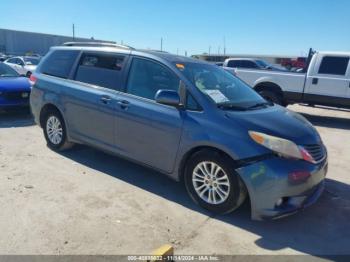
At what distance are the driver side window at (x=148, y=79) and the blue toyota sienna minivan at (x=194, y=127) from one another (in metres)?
0.01

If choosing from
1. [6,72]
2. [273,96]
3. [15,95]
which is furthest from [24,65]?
[273,96]

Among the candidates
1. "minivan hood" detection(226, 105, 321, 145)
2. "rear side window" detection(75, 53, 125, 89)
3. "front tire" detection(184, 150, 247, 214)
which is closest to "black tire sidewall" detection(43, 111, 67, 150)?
"rear side window" detection(75, 53, 125, 89)

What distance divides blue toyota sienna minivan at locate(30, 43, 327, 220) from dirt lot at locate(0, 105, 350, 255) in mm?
281

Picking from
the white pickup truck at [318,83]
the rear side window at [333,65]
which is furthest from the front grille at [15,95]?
the rear side window at [333,65]

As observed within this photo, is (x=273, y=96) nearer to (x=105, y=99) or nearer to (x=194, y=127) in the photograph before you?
(x=105, y=99)

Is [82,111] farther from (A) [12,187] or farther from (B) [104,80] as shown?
(A) [12,187]

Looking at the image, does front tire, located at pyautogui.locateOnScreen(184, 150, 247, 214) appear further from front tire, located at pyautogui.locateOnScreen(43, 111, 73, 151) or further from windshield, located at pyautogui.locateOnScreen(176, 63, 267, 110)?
front tire, located at pyautogui.locateOnScreen(43, 111, 73, 151)

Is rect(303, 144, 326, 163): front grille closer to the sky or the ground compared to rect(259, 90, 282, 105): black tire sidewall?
closer to the sky

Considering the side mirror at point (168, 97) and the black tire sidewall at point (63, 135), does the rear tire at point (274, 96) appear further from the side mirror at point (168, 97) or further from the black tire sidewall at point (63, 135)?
the side mirror at point (168, 97)

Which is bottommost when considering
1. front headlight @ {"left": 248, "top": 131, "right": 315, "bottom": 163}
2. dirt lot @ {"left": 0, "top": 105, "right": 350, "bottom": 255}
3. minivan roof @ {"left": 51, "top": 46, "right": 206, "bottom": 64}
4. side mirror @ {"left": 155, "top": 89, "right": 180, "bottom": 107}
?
dirt lot @ {"left": 0, "top": 105, "right": 350, "bottom": 255}

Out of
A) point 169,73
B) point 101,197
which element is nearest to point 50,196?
point 101,197

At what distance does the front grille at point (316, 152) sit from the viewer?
4.12 meters

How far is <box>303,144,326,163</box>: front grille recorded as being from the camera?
4120mm

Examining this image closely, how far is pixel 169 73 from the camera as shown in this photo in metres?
4.70
